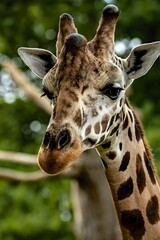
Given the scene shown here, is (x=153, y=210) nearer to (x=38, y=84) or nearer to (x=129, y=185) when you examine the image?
(x=129, y=185)

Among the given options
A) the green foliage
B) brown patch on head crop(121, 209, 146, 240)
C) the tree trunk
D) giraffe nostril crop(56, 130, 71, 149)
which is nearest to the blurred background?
the green foliage

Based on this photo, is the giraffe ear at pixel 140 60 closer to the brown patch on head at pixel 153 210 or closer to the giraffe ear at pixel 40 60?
the giraffe ear at pixel 40 60

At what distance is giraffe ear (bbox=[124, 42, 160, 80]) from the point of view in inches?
241

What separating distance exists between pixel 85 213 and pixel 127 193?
8.02 m

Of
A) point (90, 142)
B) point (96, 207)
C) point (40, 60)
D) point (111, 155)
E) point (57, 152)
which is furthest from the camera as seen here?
point (96, 207)

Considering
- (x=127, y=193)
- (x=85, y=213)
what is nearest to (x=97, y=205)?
(x=85, y=213)

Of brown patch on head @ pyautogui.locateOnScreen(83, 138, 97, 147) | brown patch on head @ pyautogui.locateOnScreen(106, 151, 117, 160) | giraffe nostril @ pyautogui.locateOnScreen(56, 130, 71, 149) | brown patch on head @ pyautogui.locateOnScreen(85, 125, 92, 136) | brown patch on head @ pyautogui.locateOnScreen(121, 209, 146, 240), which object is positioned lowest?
brown patch on head @ pyautogui.locateOnScreen(121, 209, 146, 240)

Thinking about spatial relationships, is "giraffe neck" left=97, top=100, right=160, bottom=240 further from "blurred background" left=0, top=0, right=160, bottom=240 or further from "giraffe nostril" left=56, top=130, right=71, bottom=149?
"blurred background" left=0, top=0, right=160, bottom=240

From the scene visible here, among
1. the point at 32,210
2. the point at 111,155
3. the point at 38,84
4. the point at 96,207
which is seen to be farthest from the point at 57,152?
the point at 38,84

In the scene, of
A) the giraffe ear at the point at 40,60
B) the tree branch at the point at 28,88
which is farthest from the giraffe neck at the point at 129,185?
the tree branch at the point at 28,88

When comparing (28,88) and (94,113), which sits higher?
(94,113)

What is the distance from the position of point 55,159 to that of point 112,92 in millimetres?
799

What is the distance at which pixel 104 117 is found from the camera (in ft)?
18.7

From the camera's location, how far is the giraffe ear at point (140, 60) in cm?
613
